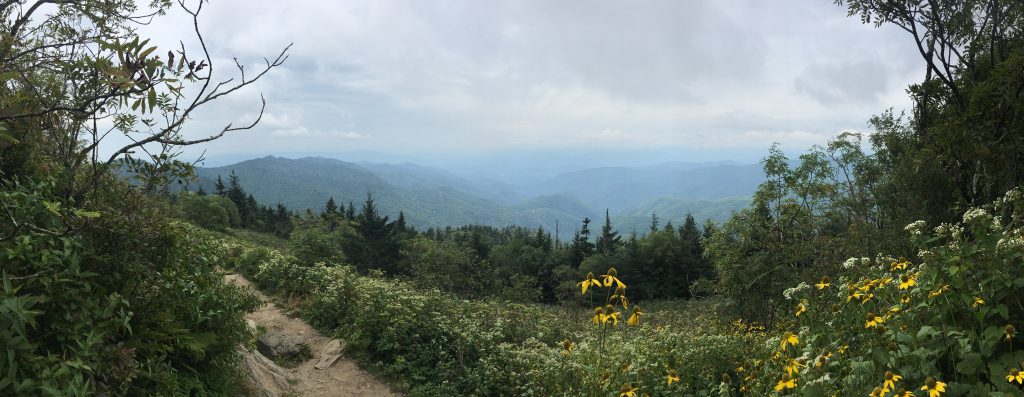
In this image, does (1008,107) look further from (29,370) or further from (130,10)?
(130,10)

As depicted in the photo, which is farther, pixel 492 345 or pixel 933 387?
pixel 492 345

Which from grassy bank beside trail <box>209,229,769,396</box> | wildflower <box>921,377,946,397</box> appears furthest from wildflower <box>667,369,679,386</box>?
wildflower <box>921,377,946,397</box>

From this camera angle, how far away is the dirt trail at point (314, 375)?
22.1 feet

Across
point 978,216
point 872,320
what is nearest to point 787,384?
point 872,320

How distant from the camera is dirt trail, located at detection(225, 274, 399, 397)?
22.1 ft

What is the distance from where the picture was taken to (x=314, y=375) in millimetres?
8258

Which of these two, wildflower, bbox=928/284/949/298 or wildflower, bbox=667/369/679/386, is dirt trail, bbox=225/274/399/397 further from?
wildflower, bbox=928/284/949/298

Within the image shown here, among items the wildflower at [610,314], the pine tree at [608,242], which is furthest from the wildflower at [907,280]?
the pine tree at [608,242]

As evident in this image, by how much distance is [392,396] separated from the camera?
773cm

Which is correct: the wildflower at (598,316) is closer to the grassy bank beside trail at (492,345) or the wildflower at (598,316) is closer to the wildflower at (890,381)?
the grassy bank beside trail at (492,345)

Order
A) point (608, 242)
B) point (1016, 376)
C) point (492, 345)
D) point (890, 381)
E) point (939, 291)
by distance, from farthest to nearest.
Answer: point (608, 242) < point (492, 345) < point (939, 291) < point (890, 381) < point (1016, 376)

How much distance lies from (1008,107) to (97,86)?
8668 mm

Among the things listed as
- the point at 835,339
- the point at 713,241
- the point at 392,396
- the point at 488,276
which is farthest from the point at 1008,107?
the point at 488,276

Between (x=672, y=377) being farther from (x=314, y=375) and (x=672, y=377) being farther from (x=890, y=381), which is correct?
(x=314, y=375)
